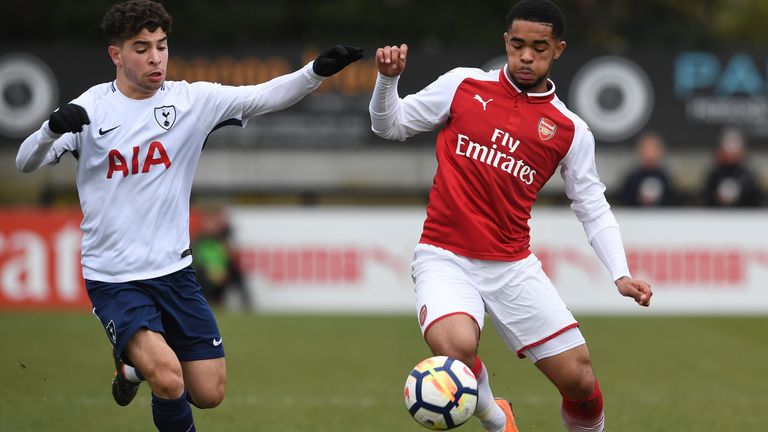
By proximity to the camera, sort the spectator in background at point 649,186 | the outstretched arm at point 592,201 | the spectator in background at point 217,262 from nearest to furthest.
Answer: the outstretched arm at point 592,201 < the spectator in background at point 217,262 < the spectator in background at point 649,186

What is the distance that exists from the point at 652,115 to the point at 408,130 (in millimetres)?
13285

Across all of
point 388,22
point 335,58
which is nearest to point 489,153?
point 335,58

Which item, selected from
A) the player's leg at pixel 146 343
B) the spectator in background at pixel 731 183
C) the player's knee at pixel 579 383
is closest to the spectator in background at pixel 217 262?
the spectator in background at pixel 731 183

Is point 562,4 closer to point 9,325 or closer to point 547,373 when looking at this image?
point 9,325

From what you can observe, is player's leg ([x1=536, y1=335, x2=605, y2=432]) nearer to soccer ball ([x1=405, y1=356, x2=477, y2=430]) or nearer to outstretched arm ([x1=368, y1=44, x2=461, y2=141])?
soccer ball ([x1=405, y1=356, x2=477, y2=430])

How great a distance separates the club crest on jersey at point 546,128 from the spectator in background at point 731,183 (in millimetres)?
9945

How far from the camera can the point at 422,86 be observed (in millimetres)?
18797

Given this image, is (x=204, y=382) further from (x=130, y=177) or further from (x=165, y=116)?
(x=165, y=116)

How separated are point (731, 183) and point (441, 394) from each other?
10.9 m

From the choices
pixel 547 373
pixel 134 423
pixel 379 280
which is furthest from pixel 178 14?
pixel 547 373

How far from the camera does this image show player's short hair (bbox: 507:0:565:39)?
634cm

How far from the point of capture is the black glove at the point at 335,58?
629 centimetres

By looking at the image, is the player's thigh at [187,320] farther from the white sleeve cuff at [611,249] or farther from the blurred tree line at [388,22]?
the blurred tree line at [388,22]

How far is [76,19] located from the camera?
2922cm
